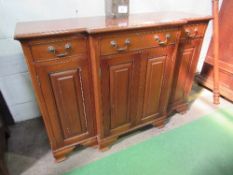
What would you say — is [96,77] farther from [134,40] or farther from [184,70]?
[184,70]

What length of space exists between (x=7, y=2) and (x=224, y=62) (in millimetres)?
2183

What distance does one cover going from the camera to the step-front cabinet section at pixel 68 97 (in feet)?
3.33

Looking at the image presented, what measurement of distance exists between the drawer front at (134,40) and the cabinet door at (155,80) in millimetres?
54

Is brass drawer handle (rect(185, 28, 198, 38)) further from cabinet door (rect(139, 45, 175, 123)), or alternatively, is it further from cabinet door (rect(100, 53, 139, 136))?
cabinet door (rect(100, 53, 139, 136))

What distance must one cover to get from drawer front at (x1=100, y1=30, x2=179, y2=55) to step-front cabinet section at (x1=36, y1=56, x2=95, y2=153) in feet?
0.53

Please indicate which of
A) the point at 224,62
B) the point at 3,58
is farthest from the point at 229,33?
the point at 3,58

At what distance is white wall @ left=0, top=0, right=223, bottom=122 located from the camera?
1.29m

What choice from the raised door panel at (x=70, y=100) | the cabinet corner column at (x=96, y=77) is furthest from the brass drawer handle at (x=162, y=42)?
the raised door panel at (x=70, y=100)

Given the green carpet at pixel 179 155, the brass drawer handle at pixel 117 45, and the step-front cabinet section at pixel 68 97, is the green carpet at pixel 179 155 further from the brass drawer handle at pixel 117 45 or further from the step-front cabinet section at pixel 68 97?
the brass drawer handle at pixel 117 45

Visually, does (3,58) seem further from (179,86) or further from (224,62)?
(224,62)

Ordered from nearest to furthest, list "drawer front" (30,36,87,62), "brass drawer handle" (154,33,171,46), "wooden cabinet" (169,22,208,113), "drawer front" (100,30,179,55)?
"drawer front" (30,36,87,62)
"drawer front" (100,30,179,55)
"brass drawer handle" (154,33,171,46)
"wooden cabinet" (169,22,208,113)

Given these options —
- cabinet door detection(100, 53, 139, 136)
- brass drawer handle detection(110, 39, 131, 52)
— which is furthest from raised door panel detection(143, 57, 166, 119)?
brass drawer handle detection(110, 39, 131, 52)

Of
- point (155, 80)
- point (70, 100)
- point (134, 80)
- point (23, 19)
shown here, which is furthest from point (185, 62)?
point (23, 19)

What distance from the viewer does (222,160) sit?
1.36 m
